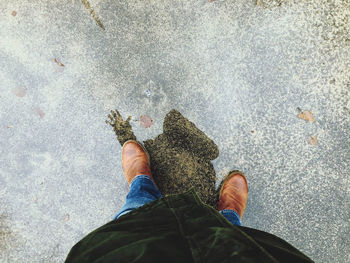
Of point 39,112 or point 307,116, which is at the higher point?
point 39,112

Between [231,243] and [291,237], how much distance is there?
134cm

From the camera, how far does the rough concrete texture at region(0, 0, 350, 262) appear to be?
1.83 m

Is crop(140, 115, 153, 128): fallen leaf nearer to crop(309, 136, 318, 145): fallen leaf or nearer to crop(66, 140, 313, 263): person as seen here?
crop(66, 140, 313, 263): person

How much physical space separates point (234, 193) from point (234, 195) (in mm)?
18

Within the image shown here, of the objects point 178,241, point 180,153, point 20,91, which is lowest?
point 178,241

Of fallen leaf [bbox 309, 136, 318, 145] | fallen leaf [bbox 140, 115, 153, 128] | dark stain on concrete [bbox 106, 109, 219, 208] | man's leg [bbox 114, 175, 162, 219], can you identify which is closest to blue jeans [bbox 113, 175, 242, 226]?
man's leg [bbox 114, 175, 162, 219]

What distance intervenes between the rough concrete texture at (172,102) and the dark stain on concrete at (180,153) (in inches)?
2.7

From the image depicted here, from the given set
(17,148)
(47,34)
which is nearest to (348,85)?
(47,34)

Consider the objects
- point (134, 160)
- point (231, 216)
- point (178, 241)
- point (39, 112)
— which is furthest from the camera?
point (39, 112)

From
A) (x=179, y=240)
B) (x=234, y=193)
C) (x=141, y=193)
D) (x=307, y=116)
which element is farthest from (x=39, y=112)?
(x=307, y=116)

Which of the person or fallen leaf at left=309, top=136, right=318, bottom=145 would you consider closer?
the person

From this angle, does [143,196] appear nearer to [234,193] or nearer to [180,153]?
[180,153]

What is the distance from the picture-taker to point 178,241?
37.4 inches

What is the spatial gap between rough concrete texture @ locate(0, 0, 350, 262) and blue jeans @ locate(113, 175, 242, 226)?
22cm
